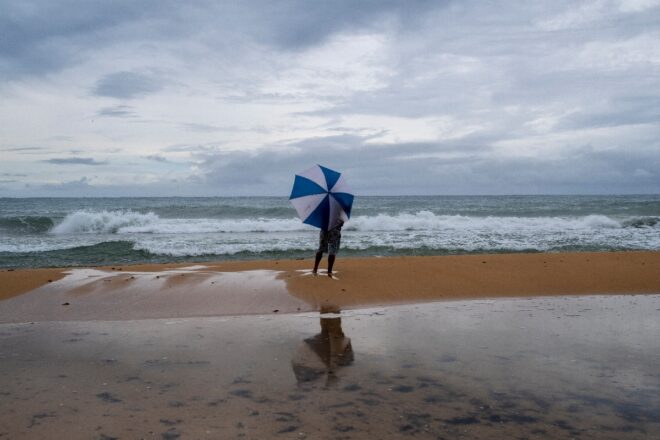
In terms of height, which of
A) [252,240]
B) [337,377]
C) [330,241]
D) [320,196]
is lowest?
[337,377]

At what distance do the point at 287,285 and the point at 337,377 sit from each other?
429 centimetres

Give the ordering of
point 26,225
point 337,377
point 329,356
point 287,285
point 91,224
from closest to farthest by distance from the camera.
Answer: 1. point 337,377
2. point 329,356
3. point 287,285
4. point 91,224
5. point 26,225

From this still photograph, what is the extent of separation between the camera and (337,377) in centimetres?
458

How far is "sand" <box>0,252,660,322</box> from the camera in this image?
7652 millimetres

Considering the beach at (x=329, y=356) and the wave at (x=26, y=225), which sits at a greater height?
the wave at (x=26, y=225)

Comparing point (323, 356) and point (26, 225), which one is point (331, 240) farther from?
point (26, 225)

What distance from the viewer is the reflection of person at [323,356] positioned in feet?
15.4

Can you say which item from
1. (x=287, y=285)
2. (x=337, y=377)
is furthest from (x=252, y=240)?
(x=337, y=377)

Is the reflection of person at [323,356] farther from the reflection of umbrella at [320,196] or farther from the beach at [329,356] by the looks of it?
the reflection of umbrella at [320,196]

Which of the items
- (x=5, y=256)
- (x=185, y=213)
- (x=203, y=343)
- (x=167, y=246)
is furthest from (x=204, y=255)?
(x=185, y=213)

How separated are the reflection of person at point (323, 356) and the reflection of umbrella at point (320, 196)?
9.63 feet

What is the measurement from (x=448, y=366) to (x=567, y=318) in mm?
2808

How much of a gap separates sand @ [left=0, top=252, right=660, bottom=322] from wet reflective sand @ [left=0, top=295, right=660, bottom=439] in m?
0.76

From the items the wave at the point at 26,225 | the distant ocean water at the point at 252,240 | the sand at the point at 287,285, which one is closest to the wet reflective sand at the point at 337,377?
the sand at the point at 287,285
